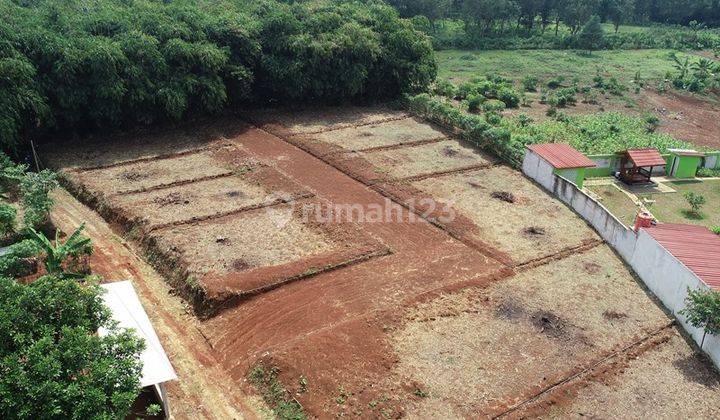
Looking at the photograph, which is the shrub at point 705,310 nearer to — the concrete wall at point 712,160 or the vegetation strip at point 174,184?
the concrete wall at point 712,160

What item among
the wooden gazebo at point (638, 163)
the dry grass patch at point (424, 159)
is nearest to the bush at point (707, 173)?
the wooden gazebo at point (638, 163)

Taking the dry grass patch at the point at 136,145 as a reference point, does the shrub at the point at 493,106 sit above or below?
below

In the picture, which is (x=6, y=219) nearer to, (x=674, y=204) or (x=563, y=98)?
(x=674, y=204)

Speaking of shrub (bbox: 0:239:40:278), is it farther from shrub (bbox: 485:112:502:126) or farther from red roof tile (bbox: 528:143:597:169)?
shrub (bbox: 485:112:502:126)

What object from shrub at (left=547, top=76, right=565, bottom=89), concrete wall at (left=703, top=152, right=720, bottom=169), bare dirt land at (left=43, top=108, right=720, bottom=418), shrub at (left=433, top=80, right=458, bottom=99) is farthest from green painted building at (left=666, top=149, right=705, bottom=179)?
shrub at (left=547, top=76, right=565, bottom=89)

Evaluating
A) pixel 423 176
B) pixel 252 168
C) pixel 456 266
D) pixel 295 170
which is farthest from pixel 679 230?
pixel 252 168

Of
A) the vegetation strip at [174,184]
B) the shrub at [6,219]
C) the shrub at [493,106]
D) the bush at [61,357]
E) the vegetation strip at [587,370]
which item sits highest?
the bush at [61,357]

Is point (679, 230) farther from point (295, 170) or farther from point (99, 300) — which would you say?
point (99, 300)
